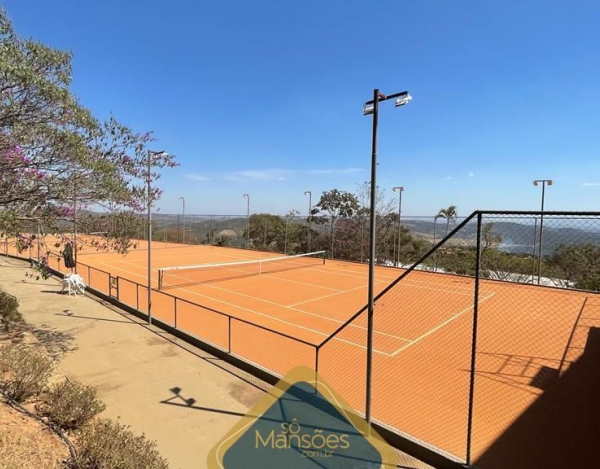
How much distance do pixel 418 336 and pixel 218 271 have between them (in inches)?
628

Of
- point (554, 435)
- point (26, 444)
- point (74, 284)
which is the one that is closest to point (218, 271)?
point (74, 284)

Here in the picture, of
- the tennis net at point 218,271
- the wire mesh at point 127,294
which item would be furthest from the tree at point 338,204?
the wire mesh at point 127,294

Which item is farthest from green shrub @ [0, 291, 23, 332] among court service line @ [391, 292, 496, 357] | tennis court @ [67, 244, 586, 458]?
court service line @ [391, 292, 496, 357]

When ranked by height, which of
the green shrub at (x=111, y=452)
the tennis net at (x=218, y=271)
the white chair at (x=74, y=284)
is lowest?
the tennis net at (x=218, y=271)

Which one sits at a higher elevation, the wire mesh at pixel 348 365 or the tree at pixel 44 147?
the tree at pixel 44 147

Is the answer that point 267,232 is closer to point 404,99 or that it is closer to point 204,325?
point 204,325

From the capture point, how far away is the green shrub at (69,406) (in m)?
5.53

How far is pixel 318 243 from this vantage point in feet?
108

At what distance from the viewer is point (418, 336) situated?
11.7 metres

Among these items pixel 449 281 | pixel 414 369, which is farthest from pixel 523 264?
pixel 414 369

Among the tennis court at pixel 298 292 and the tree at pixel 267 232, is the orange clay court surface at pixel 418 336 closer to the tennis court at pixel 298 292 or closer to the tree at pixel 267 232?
the tennis court at pixel 298 292

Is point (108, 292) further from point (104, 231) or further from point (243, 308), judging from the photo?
point (104, 231)

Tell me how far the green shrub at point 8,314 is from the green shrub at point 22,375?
4.59m

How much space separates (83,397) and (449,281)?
19.5 meters
